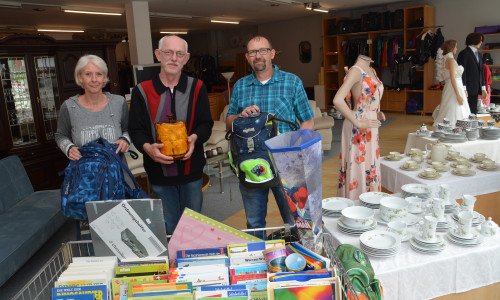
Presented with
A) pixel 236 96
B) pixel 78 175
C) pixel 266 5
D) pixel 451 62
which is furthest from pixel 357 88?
pixel 266 5

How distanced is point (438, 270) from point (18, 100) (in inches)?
209

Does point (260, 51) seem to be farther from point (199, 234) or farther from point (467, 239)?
point (467, 239)

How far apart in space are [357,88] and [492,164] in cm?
105

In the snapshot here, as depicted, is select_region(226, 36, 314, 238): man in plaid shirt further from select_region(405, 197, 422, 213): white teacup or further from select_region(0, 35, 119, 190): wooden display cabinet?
select_region(0, 35, 119, 190): wooden display cabinet

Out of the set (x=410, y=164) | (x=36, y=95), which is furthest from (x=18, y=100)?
(x=410, y=164)

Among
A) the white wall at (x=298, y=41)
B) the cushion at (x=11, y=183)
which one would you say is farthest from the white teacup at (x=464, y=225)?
the white wall at (x=298, y=41)

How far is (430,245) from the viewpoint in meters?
1.65

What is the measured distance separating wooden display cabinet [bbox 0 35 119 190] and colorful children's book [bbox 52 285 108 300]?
15.3 ft

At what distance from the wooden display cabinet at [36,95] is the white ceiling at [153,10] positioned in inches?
85.4

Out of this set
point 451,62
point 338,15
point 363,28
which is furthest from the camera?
point 338,15

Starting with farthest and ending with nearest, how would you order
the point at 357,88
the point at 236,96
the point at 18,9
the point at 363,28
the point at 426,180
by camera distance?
1. the point at 363,28
2. the point at 18,9
3. the point at 357,88
4. the point at 426,180
5. the point at 236,96

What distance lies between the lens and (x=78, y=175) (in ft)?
5.72

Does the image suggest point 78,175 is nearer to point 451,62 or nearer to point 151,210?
point 151,210

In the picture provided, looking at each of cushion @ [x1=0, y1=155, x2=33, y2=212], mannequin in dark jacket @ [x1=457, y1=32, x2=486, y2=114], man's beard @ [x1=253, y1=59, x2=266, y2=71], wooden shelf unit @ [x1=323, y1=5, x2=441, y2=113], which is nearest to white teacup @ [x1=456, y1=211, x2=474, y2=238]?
man's beard @ [x1=253, y1=59, x2=266, y2=71]
